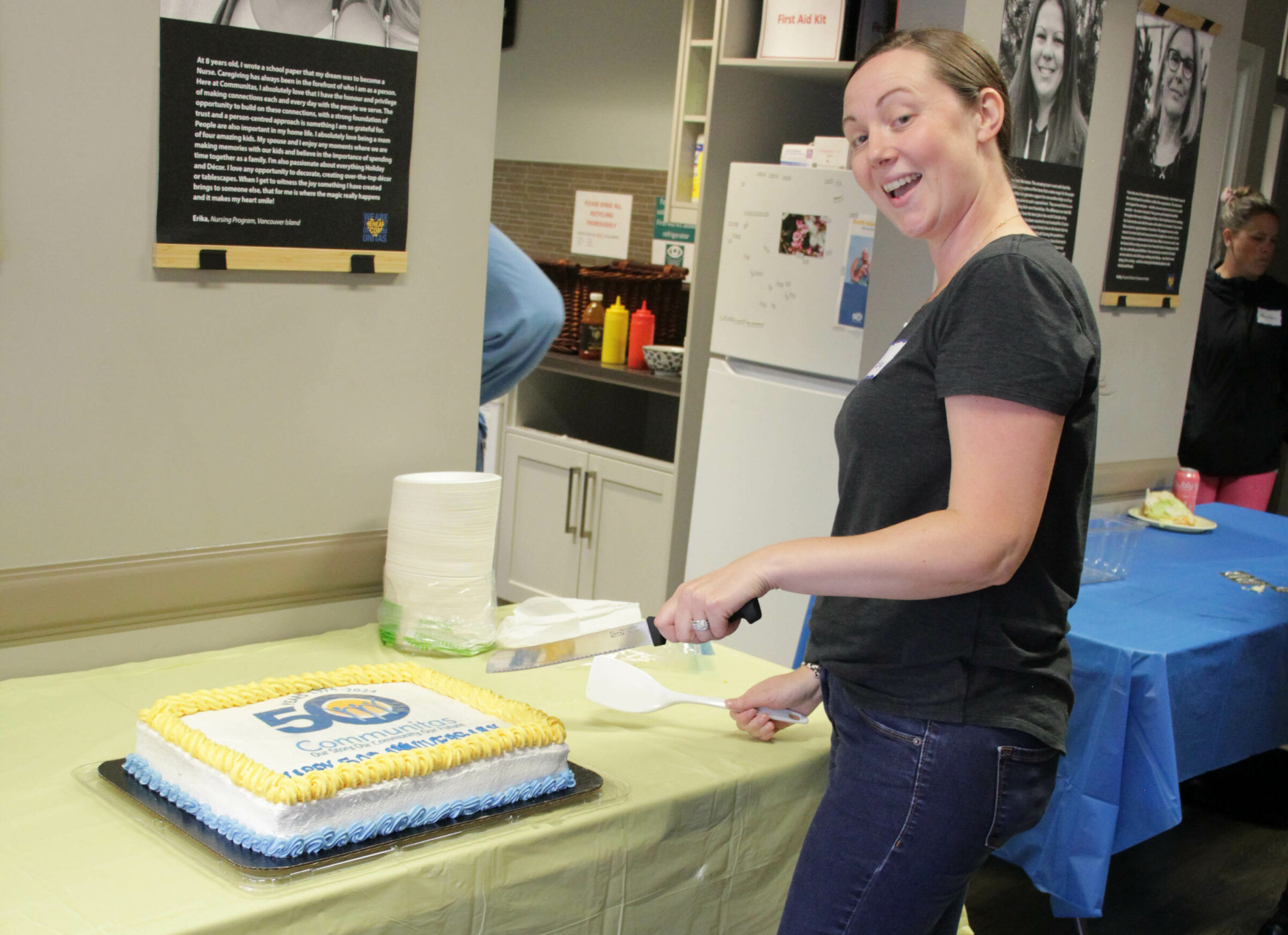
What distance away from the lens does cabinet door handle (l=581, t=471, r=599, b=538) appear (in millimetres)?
4523

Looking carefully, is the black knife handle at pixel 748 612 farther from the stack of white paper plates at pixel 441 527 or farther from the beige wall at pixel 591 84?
the beige wall at pixel 591 84

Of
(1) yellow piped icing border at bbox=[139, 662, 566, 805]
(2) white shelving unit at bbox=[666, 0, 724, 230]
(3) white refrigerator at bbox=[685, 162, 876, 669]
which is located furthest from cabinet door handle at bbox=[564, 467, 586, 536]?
(1) yellow piped icing border at bbox=[139, 662, 566, 805]

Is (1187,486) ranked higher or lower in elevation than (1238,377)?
lower

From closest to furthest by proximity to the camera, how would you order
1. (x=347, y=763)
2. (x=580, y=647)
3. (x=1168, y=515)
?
(x=347, y=763)
(x=580, y=647)
(x=1168, y=515)

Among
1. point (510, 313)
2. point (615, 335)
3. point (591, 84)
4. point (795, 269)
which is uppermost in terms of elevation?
point (591, 84)

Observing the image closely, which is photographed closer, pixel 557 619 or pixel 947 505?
pixel 947 505

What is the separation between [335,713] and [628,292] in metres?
Result: 3.59

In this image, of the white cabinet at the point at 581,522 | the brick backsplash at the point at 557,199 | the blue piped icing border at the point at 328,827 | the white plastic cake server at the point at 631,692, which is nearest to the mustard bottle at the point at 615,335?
the white cabinet at the point at 581,522

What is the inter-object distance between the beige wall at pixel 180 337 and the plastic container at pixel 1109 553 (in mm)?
1439

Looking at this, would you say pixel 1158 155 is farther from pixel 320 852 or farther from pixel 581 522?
pixel 320 852

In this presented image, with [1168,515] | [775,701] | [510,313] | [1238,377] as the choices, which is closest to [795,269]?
[1168,515]

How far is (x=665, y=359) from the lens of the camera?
4.40m

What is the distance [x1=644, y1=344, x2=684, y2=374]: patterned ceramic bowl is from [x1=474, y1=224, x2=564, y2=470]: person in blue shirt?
79.3 inches

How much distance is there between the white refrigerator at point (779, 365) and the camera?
11.6ft
